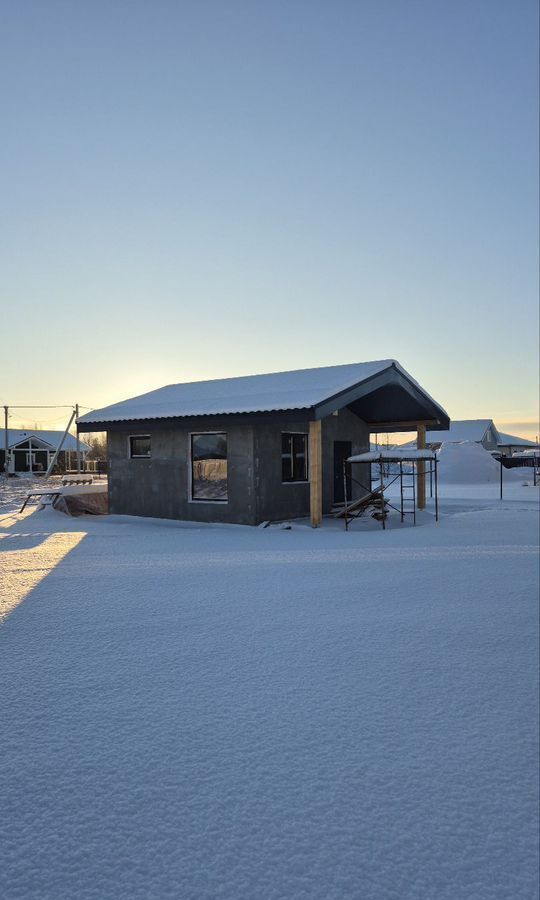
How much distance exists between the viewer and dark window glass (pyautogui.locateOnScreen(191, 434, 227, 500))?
615 inches

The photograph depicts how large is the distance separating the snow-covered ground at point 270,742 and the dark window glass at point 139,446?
30.3 feet

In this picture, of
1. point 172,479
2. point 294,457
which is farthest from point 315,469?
point 172,479

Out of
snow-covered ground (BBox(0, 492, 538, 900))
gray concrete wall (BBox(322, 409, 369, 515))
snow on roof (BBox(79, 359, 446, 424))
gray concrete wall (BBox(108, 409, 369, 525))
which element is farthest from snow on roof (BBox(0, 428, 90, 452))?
snow-covered ground (BBox(0, 492, 538, 900))

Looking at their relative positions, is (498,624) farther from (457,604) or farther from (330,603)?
(330,603)

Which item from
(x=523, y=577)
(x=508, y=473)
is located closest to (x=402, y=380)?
(x=523, y=577)

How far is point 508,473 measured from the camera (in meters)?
40.0

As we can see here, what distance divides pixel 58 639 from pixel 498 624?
4.01 m

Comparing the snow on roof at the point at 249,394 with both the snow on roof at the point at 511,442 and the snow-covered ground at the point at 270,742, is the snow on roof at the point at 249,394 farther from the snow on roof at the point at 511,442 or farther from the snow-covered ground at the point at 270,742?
the snow on roof at the point at 511,442

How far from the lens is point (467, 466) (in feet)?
127

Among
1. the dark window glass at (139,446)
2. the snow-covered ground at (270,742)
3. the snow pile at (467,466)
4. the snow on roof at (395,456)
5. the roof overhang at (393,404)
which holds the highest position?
the roof overhang at (393,404)

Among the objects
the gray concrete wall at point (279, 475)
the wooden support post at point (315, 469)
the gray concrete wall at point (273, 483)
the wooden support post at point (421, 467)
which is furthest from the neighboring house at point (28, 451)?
the wooden support post at point (315, 469)

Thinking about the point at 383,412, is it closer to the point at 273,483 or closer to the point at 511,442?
the point at 273,483

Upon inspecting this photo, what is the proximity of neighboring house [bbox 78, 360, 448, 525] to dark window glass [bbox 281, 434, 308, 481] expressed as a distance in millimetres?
25

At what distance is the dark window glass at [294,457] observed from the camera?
51.5ft
